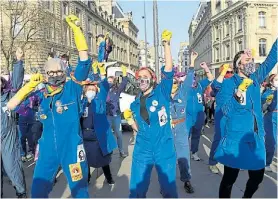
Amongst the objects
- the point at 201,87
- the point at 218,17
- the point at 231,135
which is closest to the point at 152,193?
the point at 231,135

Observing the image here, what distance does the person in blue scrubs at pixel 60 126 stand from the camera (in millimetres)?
3406

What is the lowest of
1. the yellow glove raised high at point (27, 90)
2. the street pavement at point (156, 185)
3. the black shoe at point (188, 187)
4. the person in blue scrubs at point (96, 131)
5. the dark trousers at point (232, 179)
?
the street pavement at point (156, 185)

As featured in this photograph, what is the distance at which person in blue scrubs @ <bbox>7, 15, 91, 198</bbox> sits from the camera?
3406 millimetres

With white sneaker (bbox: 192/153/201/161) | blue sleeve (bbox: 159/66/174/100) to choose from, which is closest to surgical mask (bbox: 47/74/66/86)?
blue sleeve (bbox: 159/66/174/100)

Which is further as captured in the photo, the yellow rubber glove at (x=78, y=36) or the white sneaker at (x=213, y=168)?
the white sneaker at (x=213, y=168)

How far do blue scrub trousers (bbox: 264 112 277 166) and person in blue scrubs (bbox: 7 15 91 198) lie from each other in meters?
3.77

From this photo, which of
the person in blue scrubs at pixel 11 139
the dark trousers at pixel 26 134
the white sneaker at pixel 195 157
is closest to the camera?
the person in blue scrubs at pixel 11 139

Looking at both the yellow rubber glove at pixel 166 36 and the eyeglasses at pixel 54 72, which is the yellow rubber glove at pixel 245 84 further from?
the eyeglasses at pixel 54 72

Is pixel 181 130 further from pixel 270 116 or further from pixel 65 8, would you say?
pixel 65 8

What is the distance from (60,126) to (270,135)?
4.10 m

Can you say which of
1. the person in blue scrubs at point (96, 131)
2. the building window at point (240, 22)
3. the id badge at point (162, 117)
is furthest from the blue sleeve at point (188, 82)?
the building window at point (240, 22)

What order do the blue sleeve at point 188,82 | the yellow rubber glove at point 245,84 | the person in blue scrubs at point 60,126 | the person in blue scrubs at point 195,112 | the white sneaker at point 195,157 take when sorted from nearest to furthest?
the person in blue scrubs at point 60,126 → the yellow rubber glove at point 245,84 → the blue sleeve at point 188,82 → the person in blue scrubs at point 195,112 → the white sneaker at point 195,157

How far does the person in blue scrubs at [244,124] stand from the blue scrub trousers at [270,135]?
94.8 inches

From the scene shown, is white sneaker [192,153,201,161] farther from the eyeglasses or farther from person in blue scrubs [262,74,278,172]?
the eyeglasses
